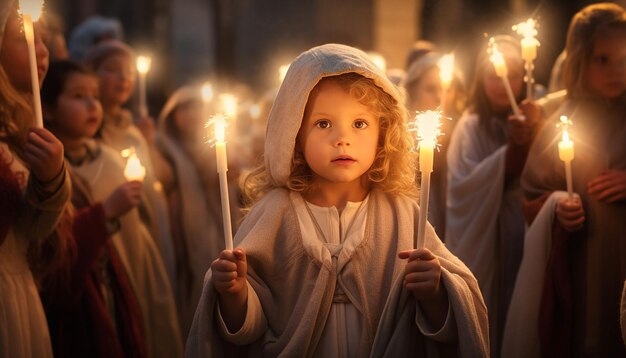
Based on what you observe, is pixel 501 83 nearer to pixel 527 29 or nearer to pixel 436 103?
pixel 436 103

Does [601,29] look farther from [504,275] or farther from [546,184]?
[504,275]

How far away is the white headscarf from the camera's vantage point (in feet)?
11.9

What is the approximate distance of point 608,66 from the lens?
494 cm

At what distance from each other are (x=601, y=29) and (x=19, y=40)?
2922 mm

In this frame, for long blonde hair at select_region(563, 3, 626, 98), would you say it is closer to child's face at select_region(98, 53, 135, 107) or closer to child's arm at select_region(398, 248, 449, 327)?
child's arm at select_region(398, 248, 449, 327)

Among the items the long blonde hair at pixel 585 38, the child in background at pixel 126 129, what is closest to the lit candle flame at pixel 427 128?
the long blonde hair at pixel 585 38

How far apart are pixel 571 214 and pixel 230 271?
210 centimetres

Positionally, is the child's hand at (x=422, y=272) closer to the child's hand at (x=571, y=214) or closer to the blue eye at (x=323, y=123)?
the blue eye at (x=323, y=123)

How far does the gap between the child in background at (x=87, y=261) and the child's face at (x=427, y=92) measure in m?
2.23

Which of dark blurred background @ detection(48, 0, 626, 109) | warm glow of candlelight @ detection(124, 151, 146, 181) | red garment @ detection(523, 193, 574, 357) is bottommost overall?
red garment @ detection(523, 193, 574, 357)

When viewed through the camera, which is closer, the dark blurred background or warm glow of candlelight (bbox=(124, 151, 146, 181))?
warm glow of candlelight (bbox=(124, 151, 146, 181))

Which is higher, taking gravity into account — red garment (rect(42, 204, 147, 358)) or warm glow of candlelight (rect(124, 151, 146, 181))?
warm glow of candlelight (rect(124, 151, 146, 181))

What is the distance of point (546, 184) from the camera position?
5.16m

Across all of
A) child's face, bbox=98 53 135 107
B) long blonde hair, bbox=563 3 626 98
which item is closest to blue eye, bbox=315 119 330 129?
long blonde hair, bbox=563 3 626 98
